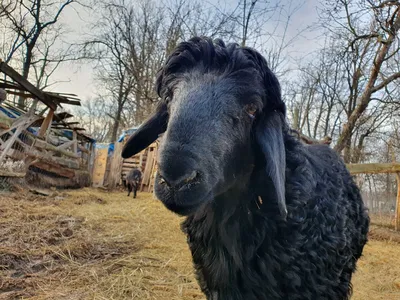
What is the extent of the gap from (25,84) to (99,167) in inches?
341

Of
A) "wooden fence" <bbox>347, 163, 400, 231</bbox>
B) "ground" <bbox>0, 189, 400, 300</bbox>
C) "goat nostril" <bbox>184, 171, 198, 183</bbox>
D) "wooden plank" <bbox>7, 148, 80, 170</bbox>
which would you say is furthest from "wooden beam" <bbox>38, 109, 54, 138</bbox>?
"goat nostril" <bbox>184, 171, 198, 183</bbox>

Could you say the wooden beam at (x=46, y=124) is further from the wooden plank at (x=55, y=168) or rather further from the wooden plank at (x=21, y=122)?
the wooden plank at (x=21, y=122)

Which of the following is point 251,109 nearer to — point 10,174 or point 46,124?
point 10,174

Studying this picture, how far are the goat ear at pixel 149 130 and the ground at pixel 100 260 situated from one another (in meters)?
1.76

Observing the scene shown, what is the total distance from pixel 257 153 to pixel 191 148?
0.81m

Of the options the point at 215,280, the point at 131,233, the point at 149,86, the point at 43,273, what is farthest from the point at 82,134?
the point at 215,280

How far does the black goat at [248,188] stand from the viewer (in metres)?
1.78

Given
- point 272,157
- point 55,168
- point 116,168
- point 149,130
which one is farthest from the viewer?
point 116,168

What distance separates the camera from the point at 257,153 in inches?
→ 82.7

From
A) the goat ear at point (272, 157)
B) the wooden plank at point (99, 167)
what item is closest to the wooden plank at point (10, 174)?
the wooden plank at point (99, 167)

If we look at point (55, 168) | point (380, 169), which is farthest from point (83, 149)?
point (380, 169)

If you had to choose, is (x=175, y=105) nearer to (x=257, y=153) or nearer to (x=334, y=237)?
(x=257, y=153)

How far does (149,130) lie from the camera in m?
2.38

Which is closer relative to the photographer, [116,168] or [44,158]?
[44,158]
